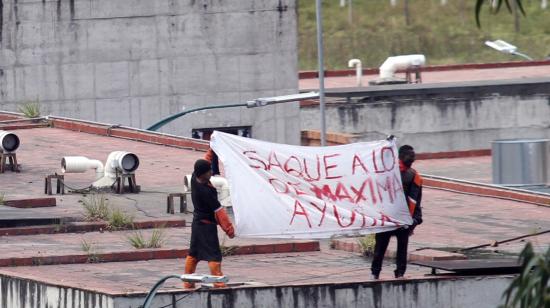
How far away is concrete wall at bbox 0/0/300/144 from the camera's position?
1435 inches

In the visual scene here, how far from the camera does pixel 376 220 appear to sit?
16781 mm

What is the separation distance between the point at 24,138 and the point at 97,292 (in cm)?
1424

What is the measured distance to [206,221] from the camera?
14719 millimetres

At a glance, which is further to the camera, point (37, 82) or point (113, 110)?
point (113, 110)

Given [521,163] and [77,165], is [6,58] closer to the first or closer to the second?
[77,165]

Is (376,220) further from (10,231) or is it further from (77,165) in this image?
(77,165)

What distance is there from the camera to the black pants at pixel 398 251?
15.8 meters

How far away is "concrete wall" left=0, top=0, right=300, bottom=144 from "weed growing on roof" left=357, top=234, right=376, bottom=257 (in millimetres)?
18967

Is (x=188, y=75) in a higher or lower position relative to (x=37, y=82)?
higher

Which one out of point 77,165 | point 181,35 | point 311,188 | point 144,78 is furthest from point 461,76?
point 311,188

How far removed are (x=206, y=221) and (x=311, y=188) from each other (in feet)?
8.55

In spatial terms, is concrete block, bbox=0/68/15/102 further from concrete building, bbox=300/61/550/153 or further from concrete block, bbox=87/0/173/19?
concrete building, bbox=300/61/550/153

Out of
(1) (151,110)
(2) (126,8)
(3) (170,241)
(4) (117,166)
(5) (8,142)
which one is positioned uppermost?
(2) (126,8)

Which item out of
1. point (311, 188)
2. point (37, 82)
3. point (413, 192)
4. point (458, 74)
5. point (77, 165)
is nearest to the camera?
point (413, 192)
